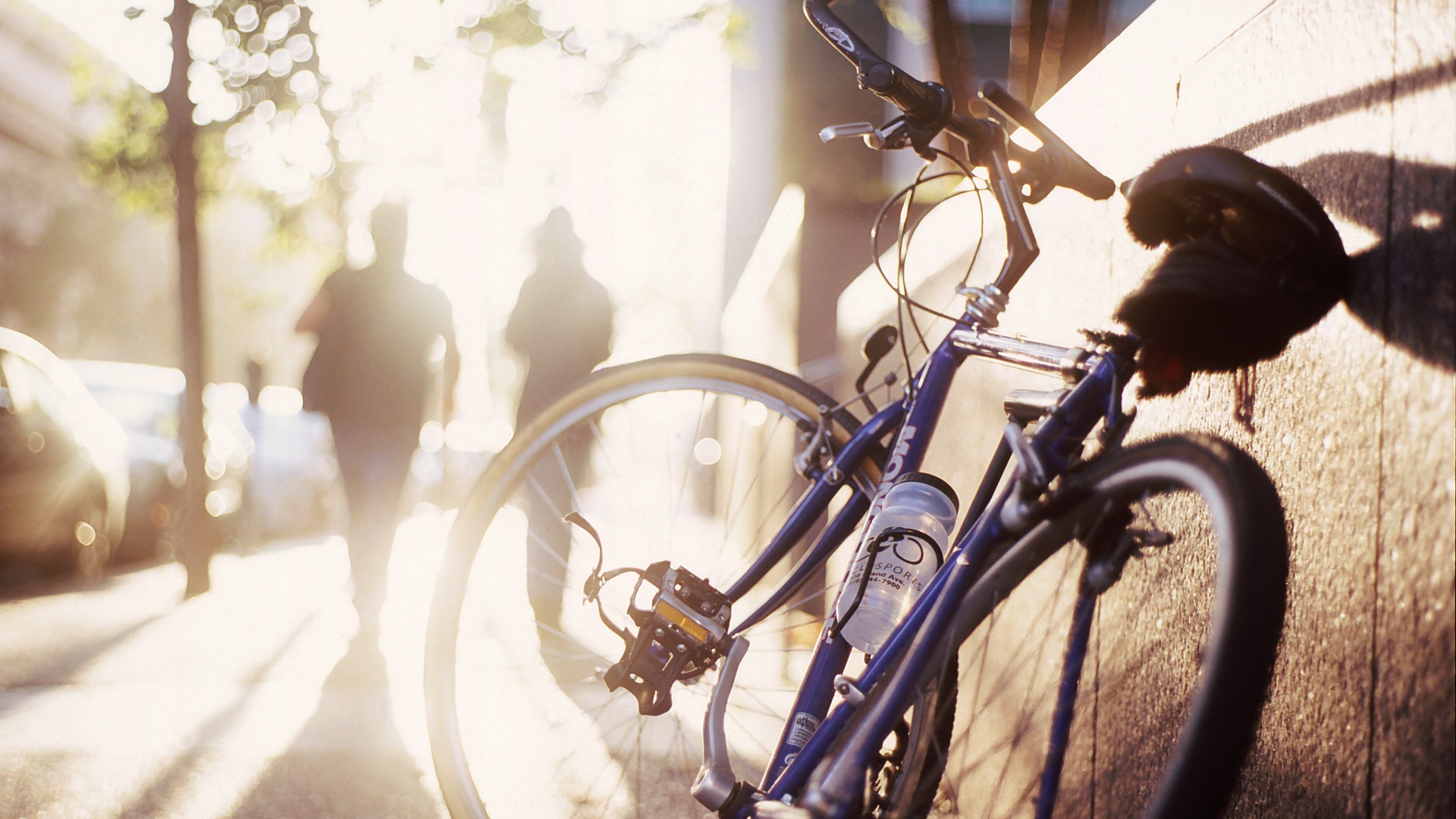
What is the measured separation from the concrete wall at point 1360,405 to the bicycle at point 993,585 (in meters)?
0.12

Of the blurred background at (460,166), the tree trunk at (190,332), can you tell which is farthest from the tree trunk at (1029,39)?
the tree trunk at (190,332)

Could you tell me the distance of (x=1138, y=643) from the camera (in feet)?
5.75

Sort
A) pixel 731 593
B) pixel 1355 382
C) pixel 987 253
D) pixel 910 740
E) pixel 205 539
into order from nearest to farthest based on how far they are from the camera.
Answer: pixel 1355 382
pixel 910 740
pixel 731 593
pixel 987 253
pixel 205 539

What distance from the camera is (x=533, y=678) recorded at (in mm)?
3963

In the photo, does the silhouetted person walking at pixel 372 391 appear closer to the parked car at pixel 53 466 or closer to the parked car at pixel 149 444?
the parked car at pixel 53 466

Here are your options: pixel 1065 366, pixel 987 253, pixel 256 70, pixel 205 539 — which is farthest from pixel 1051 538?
pixel 256 70

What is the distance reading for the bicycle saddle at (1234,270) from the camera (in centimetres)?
112

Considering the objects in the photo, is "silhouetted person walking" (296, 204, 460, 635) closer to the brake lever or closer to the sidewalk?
the sidewalk

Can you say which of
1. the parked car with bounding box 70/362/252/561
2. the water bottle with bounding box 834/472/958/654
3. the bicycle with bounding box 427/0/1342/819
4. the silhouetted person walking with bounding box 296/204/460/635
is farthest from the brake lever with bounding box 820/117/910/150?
the parked car with bounding box 70/362/252/561

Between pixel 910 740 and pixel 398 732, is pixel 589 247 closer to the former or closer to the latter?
pixel 398 732

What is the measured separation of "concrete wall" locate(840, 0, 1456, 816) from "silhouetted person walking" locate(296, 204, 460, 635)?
339 centimetres

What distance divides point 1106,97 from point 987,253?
54cm

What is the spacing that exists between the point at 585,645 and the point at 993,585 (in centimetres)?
139

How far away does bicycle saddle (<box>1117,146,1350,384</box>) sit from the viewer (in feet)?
3.69
